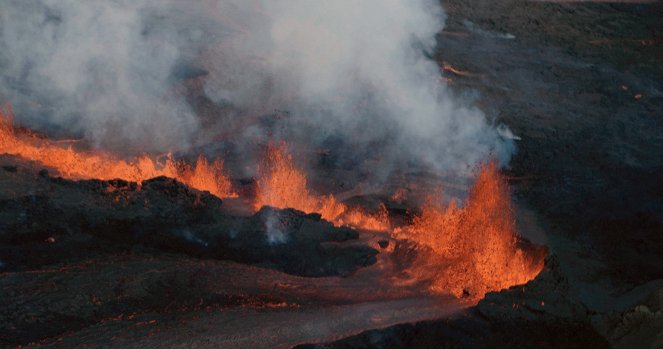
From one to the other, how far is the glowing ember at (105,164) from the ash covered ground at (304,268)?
53cm

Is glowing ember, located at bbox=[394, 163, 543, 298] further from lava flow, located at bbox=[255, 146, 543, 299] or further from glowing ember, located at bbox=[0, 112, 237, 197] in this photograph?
glowing ember, located at bbox=[0, 112, 237, 197]

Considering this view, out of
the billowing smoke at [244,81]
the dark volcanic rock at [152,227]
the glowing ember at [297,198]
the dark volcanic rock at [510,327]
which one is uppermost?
the billowing smoke at [244,81]

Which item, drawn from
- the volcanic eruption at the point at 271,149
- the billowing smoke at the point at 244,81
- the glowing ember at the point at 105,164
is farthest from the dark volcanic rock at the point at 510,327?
the glowing ember at the point at 105,164

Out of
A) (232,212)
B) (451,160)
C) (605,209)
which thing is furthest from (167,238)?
(605,209)

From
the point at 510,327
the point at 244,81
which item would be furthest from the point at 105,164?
the point at 510,327

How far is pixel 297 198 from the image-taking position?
9102 millimetres

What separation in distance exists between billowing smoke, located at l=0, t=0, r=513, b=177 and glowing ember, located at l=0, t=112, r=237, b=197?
22.3 inches

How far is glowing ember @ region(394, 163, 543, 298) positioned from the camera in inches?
277

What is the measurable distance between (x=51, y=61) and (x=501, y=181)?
810 cm

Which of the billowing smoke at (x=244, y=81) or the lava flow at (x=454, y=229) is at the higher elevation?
the billowing smoke at (x=244, y=81)

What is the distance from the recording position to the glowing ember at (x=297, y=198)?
28.5ft

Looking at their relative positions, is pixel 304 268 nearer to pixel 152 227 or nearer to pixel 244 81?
pixel 152 227

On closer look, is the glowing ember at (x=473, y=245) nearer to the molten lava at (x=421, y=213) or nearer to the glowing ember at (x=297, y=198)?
the molten lava at (x=421, y=213)

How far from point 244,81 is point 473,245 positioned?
5.99 metres
